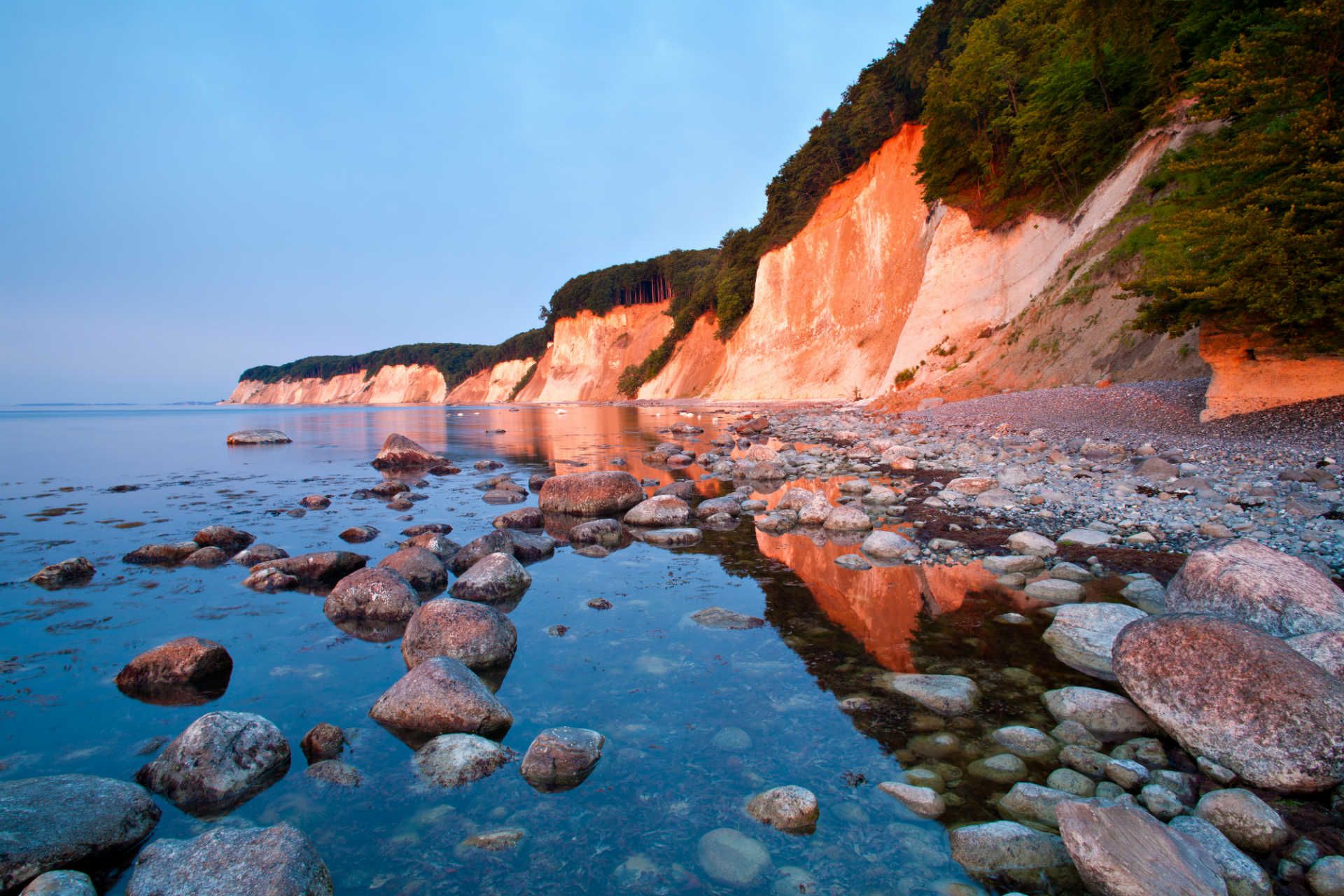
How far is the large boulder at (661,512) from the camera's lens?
8820 millimetres

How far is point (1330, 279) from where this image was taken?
866 centimetres

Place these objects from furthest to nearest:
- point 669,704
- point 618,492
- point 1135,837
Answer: point 618,492 → point 669,704 → point 1135,837

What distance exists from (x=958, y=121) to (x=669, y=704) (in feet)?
112

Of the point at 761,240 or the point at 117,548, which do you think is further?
the point at 761,240

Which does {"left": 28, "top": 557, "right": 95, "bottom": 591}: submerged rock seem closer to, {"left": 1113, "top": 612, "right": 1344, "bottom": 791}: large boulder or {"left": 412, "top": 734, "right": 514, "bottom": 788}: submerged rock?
{"left": 412, "top": 734, "right": 514, "bottom": 788}: submerged rock

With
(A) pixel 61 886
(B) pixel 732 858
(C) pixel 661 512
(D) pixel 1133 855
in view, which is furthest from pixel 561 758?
(C) pixel 661 512

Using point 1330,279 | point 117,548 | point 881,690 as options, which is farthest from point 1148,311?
point 117,548

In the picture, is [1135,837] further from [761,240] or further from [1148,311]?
[761,240]

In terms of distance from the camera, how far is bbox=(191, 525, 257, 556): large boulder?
7.73 metres

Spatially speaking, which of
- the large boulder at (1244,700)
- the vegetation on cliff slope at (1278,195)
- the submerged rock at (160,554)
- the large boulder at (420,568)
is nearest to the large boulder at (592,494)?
the large boulder at (420,568)

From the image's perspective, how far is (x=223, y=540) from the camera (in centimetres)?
780

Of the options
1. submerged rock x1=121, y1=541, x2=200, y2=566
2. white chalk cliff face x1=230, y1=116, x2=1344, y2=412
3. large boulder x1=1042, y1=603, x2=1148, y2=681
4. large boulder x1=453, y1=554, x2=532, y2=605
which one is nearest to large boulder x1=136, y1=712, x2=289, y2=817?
large boulder x1=453, y1=554, x2=532, y2=605

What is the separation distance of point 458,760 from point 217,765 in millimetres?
1207

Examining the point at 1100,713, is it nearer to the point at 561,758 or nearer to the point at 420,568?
the point at 561,758
